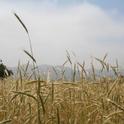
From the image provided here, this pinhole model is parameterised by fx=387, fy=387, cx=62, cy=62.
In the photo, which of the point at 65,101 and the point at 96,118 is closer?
the point at 96,118

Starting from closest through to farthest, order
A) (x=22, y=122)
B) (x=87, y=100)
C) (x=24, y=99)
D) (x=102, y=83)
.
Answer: (x=22, y=122), (x=87, y=100), (x=24, y=99), (x=102, y=83)

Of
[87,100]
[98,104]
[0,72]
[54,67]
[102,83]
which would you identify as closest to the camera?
[98,104]

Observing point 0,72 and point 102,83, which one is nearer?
point 102,83

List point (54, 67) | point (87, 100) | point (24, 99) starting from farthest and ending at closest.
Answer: point (54, 67), point (24, 99), point (87, 100)

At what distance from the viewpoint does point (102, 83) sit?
15.4ft

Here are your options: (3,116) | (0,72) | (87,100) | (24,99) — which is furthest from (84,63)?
(0,72)

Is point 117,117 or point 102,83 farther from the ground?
point 102,83

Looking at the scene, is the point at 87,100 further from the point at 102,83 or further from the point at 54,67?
the point at 54,67

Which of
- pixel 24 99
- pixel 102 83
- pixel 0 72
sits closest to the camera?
pixel 24 99

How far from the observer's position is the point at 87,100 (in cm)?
368

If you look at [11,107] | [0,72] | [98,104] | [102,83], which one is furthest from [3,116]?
[0,72]

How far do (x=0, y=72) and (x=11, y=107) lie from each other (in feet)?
136

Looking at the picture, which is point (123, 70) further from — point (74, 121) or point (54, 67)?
point (74, 121)

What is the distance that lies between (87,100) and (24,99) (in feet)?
2.19
